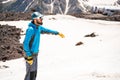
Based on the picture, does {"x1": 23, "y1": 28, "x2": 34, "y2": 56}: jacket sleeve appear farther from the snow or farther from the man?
the snow

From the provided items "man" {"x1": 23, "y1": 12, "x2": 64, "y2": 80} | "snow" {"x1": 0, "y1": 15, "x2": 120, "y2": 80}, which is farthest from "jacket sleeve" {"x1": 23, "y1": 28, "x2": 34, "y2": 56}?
"snow" {"x1": 0, "y1": 15, "x2": 120, "y2": 80}

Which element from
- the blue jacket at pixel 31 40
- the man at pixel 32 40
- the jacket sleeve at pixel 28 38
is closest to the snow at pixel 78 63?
the man at pixel 32 40

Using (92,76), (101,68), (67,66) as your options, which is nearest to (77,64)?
(67,66)

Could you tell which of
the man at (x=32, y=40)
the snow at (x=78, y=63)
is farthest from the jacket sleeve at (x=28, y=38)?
the snow at (x=78, y=63)

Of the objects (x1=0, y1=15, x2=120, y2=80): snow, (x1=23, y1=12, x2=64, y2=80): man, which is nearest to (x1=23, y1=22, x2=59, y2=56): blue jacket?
(x1=23, y1=12, x2=64, y2=80): man

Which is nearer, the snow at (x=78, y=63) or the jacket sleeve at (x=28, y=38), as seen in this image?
the jacket sleeve at (x=28, y=38)

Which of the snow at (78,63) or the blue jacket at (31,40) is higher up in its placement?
the blue jacket at (31,40)

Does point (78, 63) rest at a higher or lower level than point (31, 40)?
lower

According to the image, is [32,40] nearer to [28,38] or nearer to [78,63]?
[28,38]

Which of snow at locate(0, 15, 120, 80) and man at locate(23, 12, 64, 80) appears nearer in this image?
man at locate(23, 12, 64, 80)

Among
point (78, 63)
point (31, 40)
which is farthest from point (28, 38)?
point (78, 63)

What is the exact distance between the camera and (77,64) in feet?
52.5

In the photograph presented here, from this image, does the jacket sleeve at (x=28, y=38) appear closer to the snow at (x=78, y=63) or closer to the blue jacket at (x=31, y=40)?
the blue jacket at (x=31, y=40)

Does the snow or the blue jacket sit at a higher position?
the blue jacket
